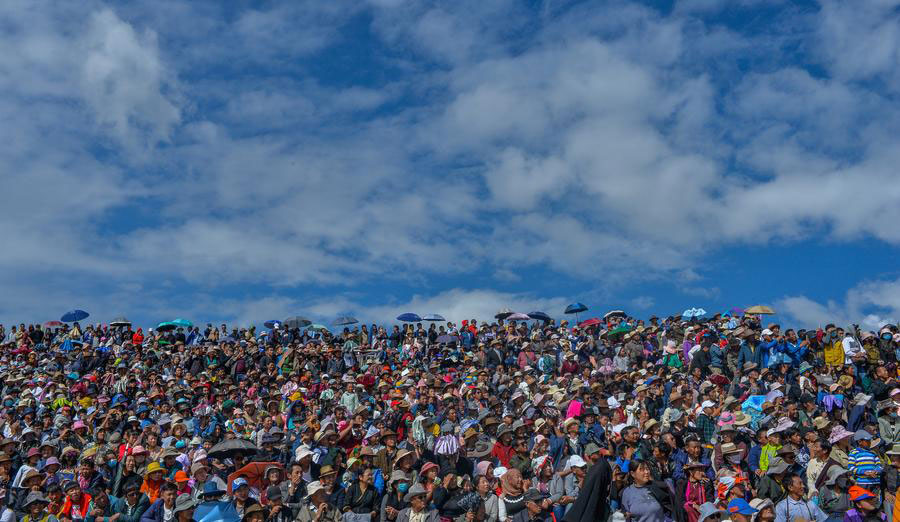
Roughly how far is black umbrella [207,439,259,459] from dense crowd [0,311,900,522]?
53 millimetres

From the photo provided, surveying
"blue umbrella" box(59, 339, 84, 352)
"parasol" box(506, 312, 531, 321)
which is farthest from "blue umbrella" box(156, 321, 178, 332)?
"parasol" box(506, 312, 531, 321)

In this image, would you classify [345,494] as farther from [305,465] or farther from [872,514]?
[872,514]

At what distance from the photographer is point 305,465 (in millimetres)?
14086

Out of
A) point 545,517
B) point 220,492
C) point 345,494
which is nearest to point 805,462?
A: point 545,517

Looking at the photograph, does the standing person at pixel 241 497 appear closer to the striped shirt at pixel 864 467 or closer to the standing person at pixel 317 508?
the standing person at pixel 317 508

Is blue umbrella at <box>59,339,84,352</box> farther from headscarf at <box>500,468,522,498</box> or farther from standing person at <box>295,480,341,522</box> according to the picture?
headscarf at <box>500,468,522,498</box>

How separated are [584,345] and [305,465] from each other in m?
15.1

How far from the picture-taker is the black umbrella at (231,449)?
48.2 feet

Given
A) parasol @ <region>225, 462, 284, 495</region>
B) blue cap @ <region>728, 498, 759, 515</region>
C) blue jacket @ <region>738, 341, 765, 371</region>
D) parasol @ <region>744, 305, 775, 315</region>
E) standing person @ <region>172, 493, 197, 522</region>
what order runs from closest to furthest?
blue cap @ <region>728, 498, 759, 515</region>, standing person @ <region>172, 493, 197, 522</region>, parasol @ <region>225, 462, 284, 495</region>, blue jacket @ <region>738, 341, 765, 371</region>, parasol @ <region>744, 305, 775, 315</region>

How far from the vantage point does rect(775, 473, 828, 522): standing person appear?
10500 mm

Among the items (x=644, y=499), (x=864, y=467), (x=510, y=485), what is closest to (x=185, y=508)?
(x=510, y=485)

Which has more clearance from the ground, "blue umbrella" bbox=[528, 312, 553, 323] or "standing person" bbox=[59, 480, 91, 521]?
"blue umbrella" bbox=[528, 312, 553, 323]

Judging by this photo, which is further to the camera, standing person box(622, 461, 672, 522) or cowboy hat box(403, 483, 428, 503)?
cowboy hat box(403, 483, 428, 503)

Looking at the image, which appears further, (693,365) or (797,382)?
(693,365)
